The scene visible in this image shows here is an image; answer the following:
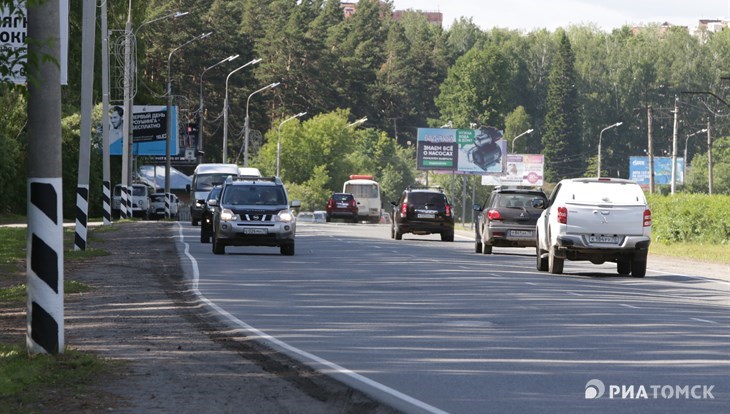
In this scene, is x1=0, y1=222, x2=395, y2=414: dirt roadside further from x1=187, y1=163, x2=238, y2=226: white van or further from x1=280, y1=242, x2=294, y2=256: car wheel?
x1=187, y1=163, x2=238, y2=226: white van

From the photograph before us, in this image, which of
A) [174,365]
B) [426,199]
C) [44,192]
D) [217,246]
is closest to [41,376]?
[174,365]

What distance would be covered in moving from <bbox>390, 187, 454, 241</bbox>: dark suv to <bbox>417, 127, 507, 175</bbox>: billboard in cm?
5793

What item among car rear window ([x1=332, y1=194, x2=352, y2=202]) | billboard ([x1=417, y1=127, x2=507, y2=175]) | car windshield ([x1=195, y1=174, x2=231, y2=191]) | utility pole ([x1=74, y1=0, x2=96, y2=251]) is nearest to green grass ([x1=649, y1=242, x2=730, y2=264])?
utility pole ([x1=74, y1=0, x2=96, y2=251])

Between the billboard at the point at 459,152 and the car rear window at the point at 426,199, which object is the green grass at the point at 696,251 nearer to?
the car rear window at the point at 426,199

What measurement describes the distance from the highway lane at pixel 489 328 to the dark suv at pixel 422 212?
16.5 meters

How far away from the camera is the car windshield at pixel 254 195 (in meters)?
35.3

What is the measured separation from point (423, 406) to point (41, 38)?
5.45 meters

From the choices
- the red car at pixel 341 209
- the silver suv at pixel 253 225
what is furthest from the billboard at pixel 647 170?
the silver suv at pixel 253 225

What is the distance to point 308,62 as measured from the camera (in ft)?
462

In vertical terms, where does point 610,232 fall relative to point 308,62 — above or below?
below

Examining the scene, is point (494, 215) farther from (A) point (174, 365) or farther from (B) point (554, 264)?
(A) point (174, 365)

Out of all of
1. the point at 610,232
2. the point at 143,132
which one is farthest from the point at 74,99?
the point at 610,232

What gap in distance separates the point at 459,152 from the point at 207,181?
5049cm

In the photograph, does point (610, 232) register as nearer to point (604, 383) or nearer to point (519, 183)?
point (604, 383)
